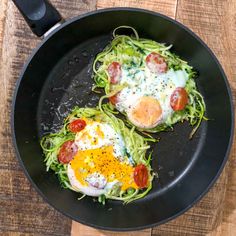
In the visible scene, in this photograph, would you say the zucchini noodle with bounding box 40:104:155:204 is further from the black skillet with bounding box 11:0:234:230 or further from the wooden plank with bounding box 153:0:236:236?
the wooden plank with bounding box 153:0:236:236

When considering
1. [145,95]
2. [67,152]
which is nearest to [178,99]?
[145,95]

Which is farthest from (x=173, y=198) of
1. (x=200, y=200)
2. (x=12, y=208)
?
(x=12, y=208)

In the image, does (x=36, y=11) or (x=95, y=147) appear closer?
(x=36, y=11)

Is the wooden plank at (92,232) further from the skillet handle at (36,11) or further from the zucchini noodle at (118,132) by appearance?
the skillet handle at (36,11)

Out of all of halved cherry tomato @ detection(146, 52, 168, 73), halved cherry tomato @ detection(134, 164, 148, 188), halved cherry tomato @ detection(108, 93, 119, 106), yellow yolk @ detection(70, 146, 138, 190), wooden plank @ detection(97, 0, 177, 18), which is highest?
wooden plank @ detection(97, 0, 177, 18)

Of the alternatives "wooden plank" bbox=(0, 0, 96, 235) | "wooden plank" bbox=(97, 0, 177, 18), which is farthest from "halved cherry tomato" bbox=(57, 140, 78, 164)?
"wooden plank" bbox=(97, 0, 177, 18)

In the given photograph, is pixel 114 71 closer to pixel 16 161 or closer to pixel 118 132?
pixel 118 132

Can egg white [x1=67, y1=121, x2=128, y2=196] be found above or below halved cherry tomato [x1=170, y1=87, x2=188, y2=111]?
below

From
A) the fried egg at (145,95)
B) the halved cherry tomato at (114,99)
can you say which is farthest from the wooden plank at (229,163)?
the halved cherry tomato at (114,99)
